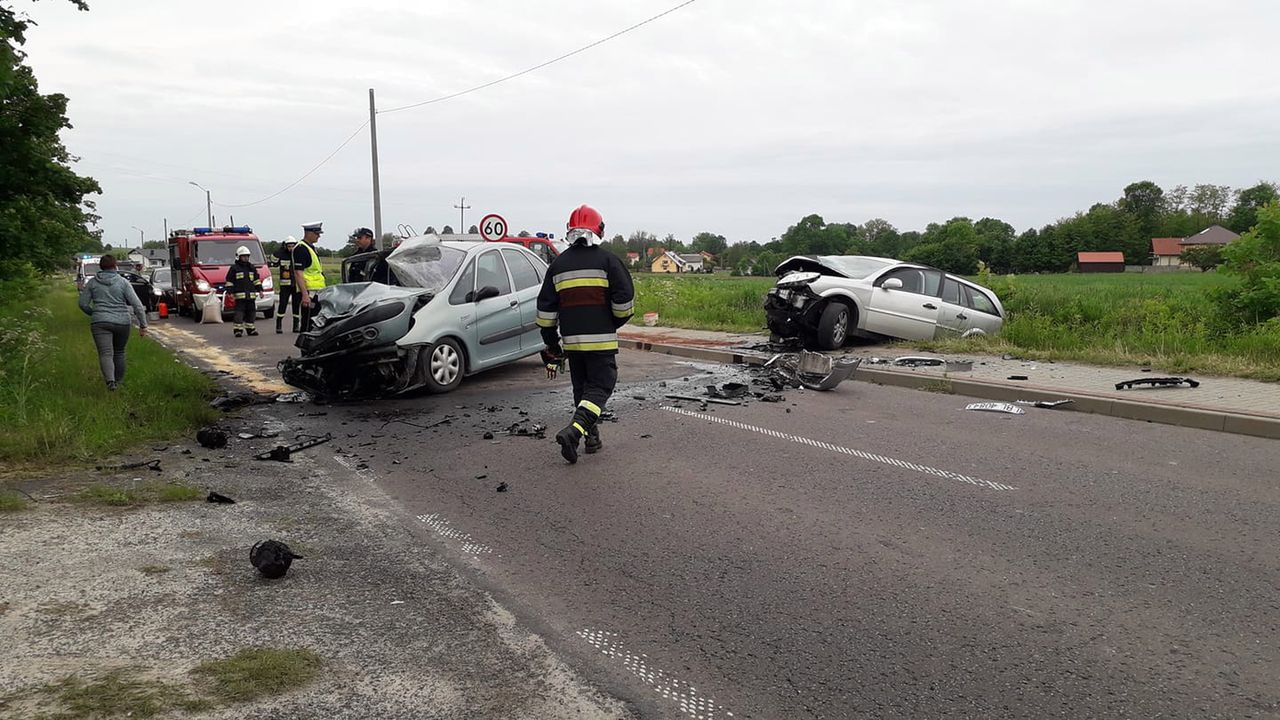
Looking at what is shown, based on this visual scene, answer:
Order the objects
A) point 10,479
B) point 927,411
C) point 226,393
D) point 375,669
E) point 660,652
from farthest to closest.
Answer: point 226,393, point 927,411, point 10,479, point 660,652, point 375,669

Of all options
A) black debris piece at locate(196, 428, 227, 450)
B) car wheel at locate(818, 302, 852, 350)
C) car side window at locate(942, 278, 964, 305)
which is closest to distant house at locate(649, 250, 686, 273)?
car side window at locate(942, 278, 964, 305)

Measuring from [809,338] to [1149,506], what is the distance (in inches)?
317

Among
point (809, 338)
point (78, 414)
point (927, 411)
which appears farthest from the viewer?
point (809, 338)

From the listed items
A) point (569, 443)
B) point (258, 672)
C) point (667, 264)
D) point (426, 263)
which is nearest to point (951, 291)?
point (426, 263)

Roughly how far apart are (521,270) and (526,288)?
25cm

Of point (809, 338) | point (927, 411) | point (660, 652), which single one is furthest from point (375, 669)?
point (809, 338)

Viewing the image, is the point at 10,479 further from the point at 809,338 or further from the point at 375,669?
the point at 809,338

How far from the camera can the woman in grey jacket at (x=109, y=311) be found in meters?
9.37

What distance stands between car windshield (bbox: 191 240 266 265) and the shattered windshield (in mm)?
15000

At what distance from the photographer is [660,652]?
3279mm

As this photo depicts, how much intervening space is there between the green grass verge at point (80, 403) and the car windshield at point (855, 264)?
904 cm

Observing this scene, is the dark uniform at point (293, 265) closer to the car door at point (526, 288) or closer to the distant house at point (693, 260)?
the car door at point (526, 288)

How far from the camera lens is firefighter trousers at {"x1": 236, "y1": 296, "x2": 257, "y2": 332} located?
679 inches

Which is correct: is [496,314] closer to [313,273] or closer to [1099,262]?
[313,273]
